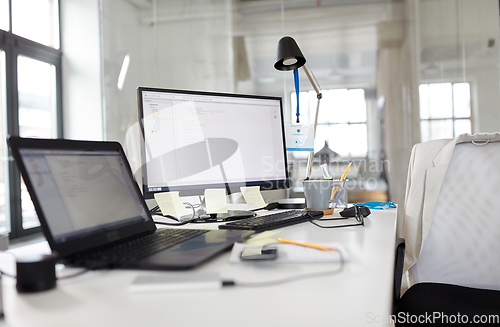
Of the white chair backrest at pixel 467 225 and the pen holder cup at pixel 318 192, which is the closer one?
the white chair backrest at pixel 467 225

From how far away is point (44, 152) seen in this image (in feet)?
2.19

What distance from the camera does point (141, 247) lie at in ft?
2.27

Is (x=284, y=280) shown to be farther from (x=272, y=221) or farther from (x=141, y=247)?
(x=272, y=221)

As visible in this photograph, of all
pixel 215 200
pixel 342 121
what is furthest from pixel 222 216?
pixel 342 121

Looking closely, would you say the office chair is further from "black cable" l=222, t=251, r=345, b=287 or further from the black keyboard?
"black cable" l=222, t=251, r=345, b=287

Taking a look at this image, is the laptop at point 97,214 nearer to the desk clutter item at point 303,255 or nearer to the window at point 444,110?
the desk clutter item at point 303,255

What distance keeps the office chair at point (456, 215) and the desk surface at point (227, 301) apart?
25.3 inches

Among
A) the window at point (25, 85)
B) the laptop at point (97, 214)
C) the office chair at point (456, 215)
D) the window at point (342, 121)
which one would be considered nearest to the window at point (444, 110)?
the window at point (342, 121)

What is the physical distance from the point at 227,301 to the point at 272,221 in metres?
0.55

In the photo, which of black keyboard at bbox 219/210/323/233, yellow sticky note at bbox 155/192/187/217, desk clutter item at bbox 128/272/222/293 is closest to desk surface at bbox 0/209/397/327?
desk clutter item at bbox 128/272/222/293

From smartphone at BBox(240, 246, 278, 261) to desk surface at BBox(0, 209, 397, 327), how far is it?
A: 0.02 metres

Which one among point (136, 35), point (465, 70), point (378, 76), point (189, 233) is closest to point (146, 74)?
point (136, 35)

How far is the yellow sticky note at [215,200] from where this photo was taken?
3.79 ft

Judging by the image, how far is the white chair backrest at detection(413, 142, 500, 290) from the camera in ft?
3.64
